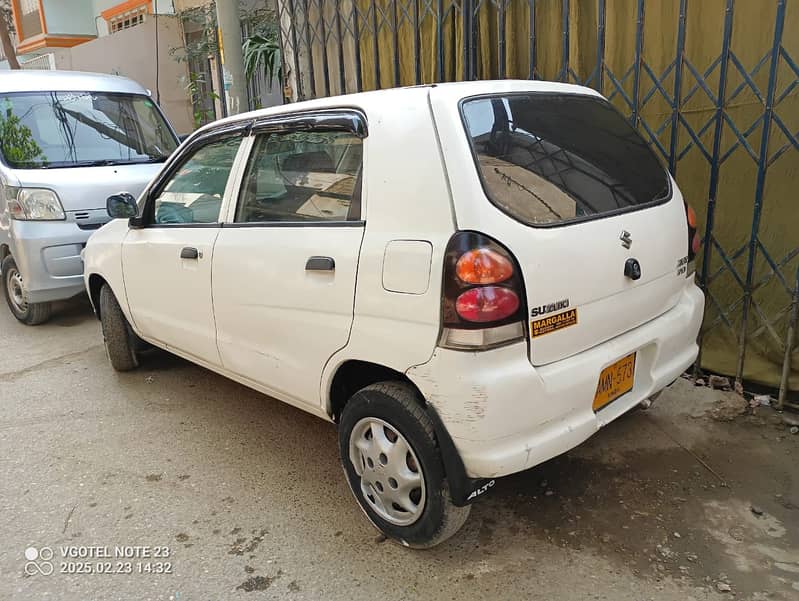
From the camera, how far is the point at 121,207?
3.93 m

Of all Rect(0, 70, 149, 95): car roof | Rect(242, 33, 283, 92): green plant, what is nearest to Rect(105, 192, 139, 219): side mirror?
Rect(0, 70, 149, 95): car roof

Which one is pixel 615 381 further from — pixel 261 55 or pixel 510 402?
pixel 261 55

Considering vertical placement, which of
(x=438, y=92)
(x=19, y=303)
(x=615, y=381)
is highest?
(x=438, y=92)

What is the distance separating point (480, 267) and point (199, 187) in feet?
6.73

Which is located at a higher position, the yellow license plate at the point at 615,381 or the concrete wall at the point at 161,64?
the concrete wall at the point at 161,64

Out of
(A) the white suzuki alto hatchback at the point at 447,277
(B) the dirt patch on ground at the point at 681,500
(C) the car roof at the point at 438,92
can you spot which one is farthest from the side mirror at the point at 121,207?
(B) the dirt patch on ground at the point at 681,500

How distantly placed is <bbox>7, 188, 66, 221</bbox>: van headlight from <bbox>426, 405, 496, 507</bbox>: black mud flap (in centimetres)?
440

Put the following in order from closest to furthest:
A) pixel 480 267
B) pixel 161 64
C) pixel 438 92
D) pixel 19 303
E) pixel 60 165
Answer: pixel 480 267
pixel 438 92
pixel 60 165
pixel 19 303
pixel 161 64

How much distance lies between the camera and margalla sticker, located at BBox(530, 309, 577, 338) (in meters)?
2.24

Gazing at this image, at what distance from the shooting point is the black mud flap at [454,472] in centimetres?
231

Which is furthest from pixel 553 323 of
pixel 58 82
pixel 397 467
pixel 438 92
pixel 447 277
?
pixel 58 82

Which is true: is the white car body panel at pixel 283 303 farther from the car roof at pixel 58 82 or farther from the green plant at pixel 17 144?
the car roof at pixel 58 82

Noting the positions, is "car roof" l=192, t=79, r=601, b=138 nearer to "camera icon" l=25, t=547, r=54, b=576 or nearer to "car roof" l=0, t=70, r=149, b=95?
"camera icon" l=25, t=547, r=54, b=576

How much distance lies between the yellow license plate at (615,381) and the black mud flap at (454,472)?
1.82ft
